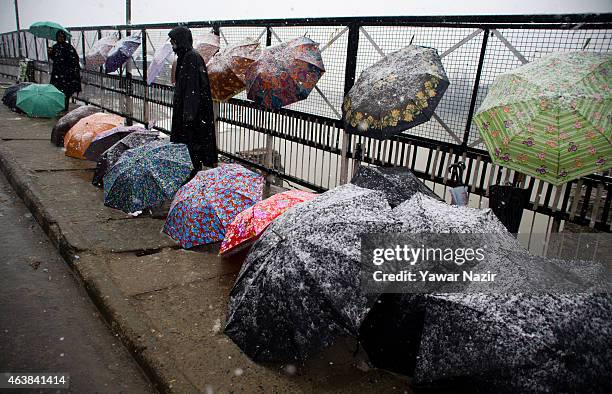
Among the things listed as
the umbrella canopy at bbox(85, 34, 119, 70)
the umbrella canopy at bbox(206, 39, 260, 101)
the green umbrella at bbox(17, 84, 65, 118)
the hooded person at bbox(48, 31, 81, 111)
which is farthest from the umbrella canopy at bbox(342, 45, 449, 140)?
the hooded person at bbox(48, 31, 81, 111)

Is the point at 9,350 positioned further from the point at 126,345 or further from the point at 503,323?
the point at 503,323

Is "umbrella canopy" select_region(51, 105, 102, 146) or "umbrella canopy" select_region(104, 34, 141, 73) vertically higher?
"umbrella canopy" select_region(104, 34, 141, 73)

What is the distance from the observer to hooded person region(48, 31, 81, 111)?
39.4 feet

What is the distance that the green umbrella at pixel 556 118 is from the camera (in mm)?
2740

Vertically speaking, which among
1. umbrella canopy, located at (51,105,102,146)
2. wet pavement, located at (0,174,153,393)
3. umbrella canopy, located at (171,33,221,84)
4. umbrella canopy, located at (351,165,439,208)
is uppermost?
umbrella canopy, located at (171,33,221,84)

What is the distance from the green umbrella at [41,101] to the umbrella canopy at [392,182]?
11009 millimetres

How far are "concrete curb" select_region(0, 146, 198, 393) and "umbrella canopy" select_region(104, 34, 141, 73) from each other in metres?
5.59

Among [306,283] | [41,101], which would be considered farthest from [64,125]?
[306,283]

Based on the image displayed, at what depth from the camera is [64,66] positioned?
12195 mm

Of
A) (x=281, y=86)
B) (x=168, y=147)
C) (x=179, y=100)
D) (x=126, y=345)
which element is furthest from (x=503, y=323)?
(x=179, y=100)

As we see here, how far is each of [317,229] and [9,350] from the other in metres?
2.46

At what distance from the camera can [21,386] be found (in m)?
2.76

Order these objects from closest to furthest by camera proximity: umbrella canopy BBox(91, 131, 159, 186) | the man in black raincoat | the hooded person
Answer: the man in black raincoat, umbrella canopy BBox(91, 131, 159, 186), the hooded person

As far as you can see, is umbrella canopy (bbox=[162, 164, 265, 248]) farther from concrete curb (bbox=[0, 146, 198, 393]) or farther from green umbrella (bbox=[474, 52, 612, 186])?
green umbrella (bbox=[474, 52, 612, 186])
